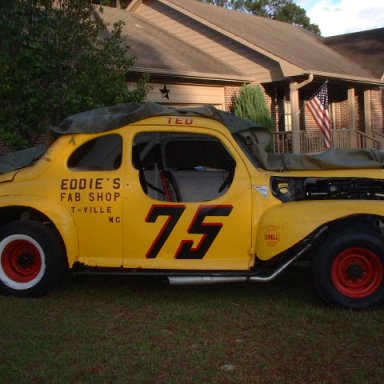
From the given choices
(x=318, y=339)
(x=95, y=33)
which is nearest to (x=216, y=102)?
(x=95, y=33)

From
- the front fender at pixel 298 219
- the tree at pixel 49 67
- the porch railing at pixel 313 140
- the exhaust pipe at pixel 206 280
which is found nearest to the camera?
the front fender at pixel 298 219

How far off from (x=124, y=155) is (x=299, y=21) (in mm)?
50244

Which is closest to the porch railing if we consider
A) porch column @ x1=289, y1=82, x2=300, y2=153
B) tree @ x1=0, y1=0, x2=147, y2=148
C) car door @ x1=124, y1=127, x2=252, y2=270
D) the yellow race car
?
porch column @ x1=289, y1=82, x2=300, y2=153

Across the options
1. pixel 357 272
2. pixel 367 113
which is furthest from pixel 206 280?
pixel 367 113

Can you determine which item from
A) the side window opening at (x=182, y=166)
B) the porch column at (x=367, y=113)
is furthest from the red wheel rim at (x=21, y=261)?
the porch column at (x=367, y=113)

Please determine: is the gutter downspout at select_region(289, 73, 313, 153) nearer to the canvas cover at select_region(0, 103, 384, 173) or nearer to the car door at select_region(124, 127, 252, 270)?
the canvas cover at select_region(0, 103, 384, 173)

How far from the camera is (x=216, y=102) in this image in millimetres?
17125

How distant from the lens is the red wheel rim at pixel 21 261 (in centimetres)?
592

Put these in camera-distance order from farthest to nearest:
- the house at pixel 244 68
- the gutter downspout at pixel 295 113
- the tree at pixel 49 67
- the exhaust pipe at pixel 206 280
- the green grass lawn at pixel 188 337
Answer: the gutter downspout at pixel 295 113 < the house at pixel 244 68 < the tree at pixel 49 67 < the exhaust pipe at pixel 206 280 < the green grass lawn at pixel 188 337

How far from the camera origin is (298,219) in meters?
5.41

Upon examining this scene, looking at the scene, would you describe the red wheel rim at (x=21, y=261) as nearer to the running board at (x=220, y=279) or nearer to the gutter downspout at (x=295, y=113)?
the running board at (x=220, y=279)

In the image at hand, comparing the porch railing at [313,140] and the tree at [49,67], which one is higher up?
the tree at [49,67]

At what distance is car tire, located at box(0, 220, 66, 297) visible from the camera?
5.78m

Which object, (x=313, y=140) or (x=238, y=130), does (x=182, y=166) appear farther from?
(x=313, y=140)
